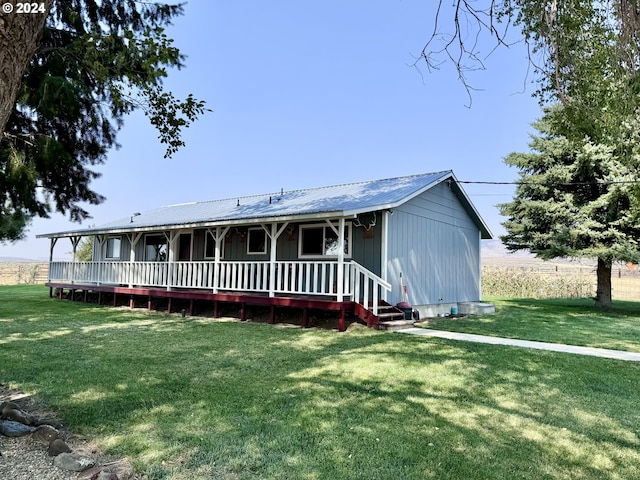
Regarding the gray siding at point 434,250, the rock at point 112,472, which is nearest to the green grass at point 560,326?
the gray siding at point 434,250

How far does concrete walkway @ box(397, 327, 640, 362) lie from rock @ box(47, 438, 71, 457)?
22.9 ft

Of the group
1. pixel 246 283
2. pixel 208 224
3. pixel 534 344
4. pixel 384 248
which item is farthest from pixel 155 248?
pixel 534 344

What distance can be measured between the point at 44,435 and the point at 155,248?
45.7 feet

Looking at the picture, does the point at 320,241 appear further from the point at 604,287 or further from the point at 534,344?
the point at 604,287

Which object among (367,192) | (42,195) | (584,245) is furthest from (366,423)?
(584,245)

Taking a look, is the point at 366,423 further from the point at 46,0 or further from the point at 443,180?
the point at 443,180

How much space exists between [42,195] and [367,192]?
8110 millimetres

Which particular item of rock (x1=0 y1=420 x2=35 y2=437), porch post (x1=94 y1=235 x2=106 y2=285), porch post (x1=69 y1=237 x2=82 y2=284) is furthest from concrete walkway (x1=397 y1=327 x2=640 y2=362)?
porch post (x1=69 y1=237 x2=82 y2=284)

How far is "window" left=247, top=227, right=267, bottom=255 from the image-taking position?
13.0 meters

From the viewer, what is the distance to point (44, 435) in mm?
3354

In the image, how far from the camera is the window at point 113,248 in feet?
58.6

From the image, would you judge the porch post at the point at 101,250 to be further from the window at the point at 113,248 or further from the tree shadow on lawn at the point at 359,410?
the tree shadow on lawn at the point at 359,410

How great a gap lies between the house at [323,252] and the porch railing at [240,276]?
0.11ft

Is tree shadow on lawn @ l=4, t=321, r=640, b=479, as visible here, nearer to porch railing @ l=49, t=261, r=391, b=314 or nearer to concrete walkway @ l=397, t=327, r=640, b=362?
concrete walkway @ l=397, t=327, r=640, b=362
